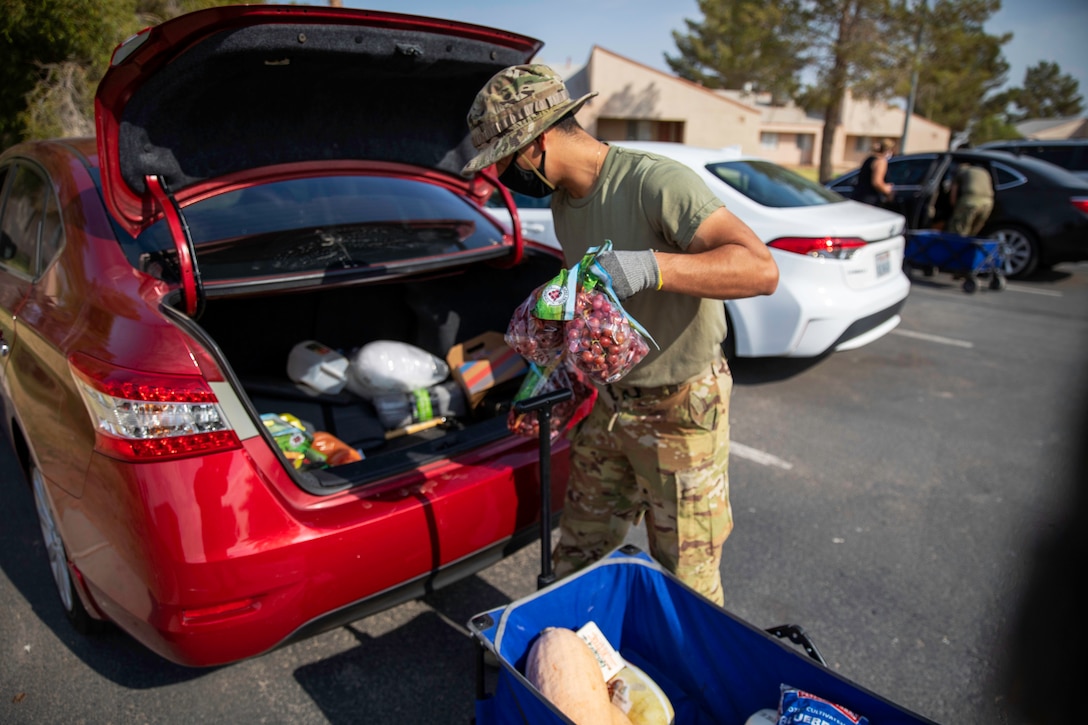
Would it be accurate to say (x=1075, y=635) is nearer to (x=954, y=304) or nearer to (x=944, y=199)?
(x=954, y=304)

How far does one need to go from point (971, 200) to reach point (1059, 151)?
478 centimetres

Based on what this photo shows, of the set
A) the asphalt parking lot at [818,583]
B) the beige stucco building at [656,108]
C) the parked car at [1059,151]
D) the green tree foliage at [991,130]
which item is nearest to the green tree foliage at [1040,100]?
the green tree foliage at [991,130]

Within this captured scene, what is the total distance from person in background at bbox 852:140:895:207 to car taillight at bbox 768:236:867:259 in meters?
5.59

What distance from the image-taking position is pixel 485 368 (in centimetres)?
293

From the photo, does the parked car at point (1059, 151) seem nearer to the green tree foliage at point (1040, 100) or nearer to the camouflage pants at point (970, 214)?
the camouflage pants at point (970, 214)

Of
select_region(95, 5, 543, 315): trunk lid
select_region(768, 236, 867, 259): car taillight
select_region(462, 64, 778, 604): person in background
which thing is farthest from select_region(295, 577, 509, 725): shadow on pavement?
select_region(768, 236, 867, 259): car taillight

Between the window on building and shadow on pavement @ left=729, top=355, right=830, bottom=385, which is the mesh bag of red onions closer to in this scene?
shadow on pavement @ left=729, top=355, right=830, bottom=385

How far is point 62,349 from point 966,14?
923 inches

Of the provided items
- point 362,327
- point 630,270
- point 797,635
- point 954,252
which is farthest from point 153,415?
point 954,252

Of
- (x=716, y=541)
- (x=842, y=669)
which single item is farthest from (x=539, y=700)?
(x=842, y=669)

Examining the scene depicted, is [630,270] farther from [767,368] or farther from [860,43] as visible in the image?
[860,43]

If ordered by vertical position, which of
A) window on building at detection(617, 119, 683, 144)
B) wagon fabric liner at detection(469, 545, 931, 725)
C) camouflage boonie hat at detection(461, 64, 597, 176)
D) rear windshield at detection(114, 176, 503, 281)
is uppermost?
window on building at detection(617, 119, 683, 144)

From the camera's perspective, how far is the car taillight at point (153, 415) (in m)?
1.69

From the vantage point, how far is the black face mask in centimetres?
182
